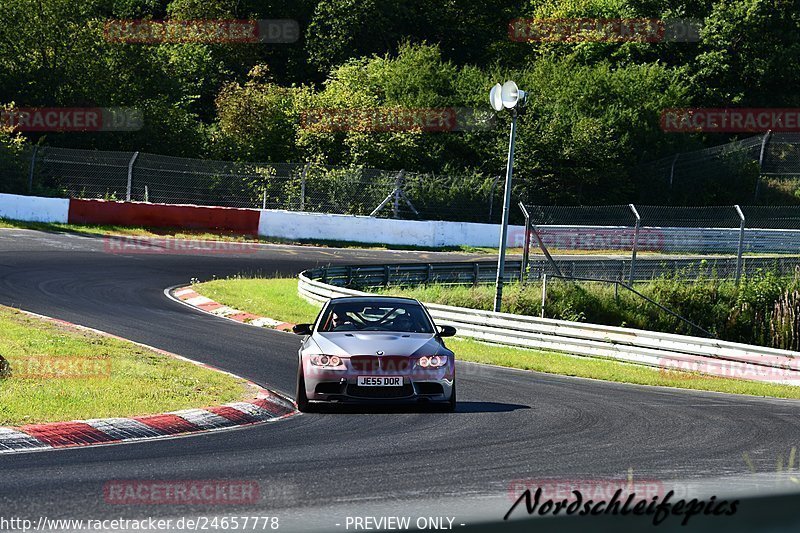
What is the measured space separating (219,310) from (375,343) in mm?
11931

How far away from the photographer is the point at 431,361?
11.1 metres

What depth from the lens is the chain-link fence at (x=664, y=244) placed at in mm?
27067

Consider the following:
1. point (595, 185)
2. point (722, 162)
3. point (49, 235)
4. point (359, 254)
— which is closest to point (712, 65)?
point (722, 162)

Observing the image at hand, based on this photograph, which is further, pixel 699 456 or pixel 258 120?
pixel 258 120

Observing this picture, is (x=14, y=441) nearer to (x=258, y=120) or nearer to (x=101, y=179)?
(x=101, y=179)

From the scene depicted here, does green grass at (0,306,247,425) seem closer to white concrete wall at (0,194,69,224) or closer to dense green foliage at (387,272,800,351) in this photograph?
dense green foliage at (387,272,800,351)

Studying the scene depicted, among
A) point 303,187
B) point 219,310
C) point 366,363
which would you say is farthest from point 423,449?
point 303,187

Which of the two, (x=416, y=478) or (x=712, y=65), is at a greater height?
(x=712, y=65)

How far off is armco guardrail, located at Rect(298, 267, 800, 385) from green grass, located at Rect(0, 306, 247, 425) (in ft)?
24.4

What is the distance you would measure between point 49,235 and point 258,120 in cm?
1768

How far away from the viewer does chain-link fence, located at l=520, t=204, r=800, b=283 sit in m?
27.1

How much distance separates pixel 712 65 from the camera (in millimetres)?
55781

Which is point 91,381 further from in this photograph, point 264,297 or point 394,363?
point 264,297

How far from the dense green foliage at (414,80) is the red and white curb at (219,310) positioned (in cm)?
1823
